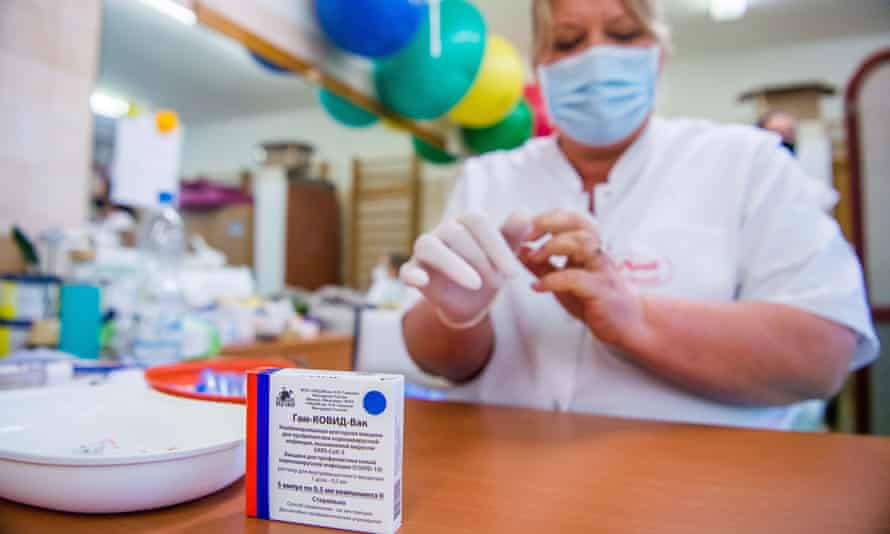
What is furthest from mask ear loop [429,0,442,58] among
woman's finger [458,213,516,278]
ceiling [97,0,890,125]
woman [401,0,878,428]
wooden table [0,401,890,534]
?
wooden table [0,401,890,534]

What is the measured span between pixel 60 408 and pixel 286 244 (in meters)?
1.79

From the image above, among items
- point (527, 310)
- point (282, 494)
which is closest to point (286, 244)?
point (527, 310)

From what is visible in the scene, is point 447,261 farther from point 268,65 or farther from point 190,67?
point 268,65

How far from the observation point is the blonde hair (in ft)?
3.29

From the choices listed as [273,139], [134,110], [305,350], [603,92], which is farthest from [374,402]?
[273,139]

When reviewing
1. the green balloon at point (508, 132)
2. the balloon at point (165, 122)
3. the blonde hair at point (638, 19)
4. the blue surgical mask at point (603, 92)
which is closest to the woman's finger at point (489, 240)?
the blue surgical mask at point (603, 92)

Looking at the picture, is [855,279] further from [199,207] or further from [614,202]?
[199,207]

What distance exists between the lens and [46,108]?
4.07 feet

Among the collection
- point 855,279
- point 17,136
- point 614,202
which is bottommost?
point 855,279

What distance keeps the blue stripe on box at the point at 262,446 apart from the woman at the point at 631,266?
0.82ft

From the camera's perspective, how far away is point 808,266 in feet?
2.65

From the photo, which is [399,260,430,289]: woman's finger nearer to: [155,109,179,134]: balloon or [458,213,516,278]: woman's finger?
[458,213,516,278]: woman's finger

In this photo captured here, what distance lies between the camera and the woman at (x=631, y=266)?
0.73m

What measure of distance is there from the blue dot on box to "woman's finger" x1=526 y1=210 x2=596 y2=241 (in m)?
0.44
